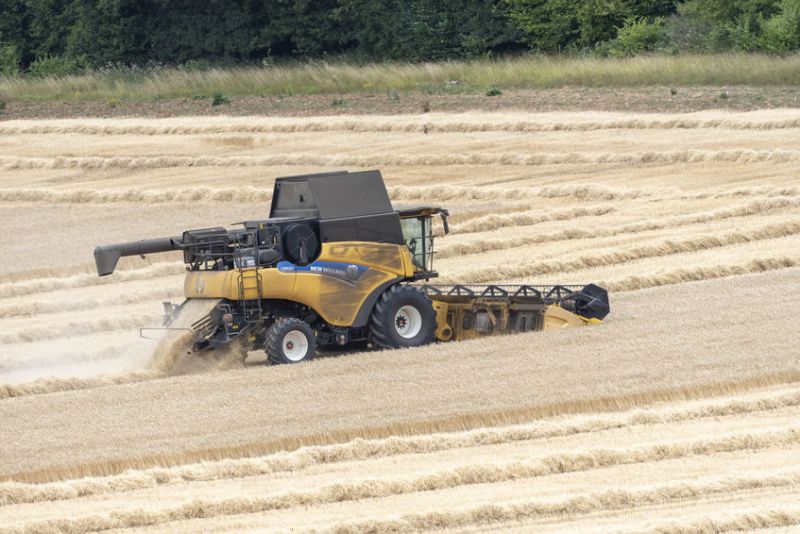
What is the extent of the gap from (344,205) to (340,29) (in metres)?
44.0

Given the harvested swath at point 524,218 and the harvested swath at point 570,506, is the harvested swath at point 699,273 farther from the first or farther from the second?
the harvested swath at point 570,506

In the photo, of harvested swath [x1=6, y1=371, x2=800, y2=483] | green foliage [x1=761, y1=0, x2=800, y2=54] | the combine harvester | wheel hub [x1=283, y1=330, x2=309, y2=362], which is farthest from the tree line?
harvested swath [x1=6, y1=371, x2=800, y2=483]

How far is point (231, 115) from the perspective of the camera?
152ft

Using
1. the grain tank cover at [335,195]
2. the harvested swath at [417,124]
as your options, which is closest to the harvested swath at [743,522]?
the grain tank cover at [335,195]

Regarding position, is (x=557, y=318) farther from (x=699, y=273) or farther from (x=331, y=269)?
(x=699, y=273)

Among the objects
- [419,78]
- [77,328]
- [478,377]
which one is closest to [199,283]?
[478,377]

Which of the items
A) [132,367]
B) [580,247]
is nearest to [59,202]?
[580,247]

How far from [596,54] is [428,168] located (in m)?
17.6

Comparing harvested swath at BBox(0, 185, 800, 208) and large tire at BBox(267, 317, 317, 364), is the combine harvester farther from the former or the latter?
harvested swath at BBox(0, 185, 800, 208)

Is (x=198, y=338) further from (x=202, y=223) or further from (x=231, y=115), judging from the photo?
(x=231, y=115)

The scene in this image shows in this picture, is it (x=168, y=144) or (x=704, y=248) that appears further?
(x=168, y=144)

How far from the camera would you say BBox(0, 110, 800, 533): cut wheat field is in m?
13.8

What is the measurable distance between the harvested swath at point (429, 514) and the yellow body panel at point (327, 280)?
6.25 m

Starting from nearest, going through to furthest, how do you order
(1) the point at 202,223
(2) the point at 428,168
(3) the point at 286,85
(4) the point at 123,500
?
(4) the point at 123,500, (1) the point at 202,223, (2) the point at 428,168, (3) the point at 286,85
